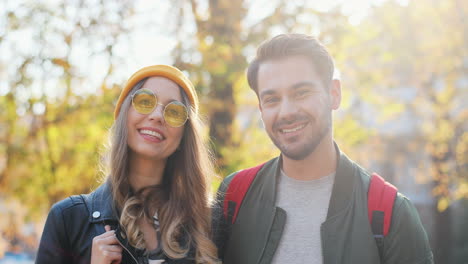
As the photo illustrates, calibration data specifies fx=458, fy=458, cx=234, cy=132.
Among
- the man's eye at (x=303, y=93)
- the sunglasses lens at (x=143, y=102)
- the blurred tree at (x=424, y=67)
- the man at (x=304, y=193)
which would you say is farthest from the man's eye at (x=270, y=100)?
the blurred tree at (x=424, y=67)

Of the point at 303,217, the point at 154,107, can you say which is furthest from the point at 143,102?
the point at 303,217

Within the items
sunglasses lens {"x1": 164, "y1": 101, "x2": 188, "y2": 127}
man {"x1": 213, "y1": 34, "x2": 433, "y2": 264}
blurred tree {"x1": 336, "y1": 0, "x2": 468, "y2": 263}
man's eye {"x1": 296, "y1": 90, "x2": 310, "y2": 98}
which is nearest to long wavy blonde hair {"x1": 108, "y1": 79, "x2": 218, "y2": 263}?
sunglasses lens {"x1": 164, "y1": 101, "x2": 188, "y2": 127}

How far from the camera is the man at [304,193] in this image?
107 inches

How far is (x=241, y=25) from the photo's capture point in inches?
264

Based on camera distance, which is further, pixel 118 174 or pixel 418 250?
pixel 118 174

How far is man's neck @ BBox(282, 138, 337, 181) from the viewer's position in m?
3.07

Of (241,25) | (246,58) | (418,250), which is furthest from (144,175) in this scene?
(241,25)

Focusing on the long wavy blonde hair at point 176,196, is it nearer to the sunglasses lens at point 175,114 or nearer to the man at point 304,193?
the sunglasses lens at point 175,114

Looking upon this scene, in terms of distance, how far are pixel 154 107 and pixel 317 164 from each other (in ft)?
3.75

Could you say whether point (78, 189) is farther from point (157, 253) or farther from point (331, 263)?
point (331, 263)

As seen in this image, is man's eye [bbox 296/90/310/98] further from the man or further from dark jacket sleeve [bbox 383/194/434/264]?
dark jacket sleeve [bbox 383/194/434/264]

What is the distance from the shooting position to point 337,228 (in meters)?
2.79

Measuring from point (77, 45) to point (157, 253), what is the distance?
509cm

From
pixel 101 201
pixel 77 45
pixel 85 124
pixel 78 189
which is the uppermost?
pixel 77 45
